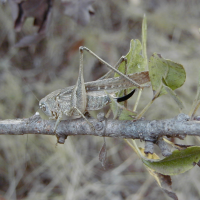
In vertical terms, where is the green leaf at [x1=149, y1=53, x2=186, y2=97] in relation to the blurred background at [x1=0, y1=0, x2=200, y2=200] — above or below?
above

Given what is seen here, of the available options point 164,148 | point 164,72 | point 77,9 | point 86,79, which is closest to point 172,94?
point 164,72

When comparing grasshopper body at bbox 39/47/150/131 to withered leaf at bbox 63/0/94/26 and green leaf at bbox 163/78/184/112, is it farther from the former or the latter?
withered leaf at bbox 63/0/94/26

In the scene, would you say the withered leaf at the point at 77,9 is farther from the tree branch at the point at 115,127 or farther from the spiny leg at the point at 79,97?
the tree branch at the point at 115,127

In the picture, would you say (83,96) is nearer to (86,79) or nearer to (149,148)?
(149,148)

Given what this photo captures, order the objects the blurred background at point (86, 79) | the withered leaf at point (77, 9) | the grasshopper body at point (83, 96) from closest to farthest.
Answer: the grasshopper body at point (83, 96) < the withered leaf at point (77, 9) < the blurred background at point (86, 79)

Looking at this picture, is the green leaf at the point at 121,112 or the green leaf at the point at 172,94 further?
the green leaf at the point at 121,112

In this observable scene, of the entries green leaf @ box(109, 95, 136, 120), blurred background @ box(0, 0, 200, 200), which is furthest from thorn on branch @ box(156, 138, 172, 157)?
blurred background @ box(0, 0, 200, 200)

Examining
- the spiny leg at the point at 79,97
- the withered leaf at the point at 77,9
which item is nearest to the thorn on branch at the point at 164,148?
the spiny leg at the point at 79,97
